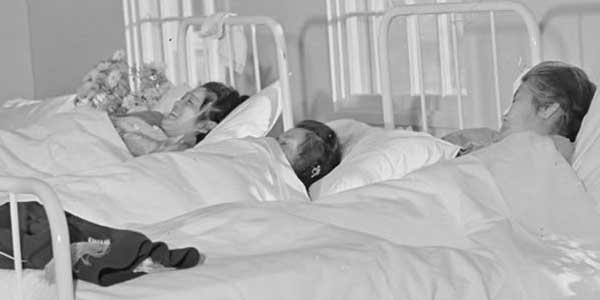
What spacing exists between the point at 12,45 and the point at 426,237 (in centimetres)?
318

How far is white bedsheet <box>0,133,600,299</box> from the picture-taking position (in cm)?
216

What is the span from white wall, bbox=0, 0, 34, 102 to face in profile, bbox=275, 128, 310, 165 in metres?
2.46

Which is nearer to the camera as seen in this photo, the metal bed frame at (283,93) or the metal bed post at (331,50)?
the metal bed frame at (283,93)

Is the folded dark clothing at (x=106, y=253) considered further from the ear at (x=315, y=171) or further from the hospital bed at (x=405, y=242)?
the ear at (x=315, y=171)

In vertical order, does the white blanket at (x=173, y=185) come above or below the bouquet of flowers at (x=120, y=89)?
below

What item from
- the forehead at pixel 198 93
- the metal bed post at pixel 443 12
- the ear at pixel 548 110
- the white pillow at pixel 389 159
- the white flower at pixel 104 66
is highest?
the metal bed post at pixel 443 12

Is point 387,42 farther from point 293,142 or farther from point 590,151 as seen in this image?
point 590,151

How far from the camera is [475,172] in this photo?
2545 mm

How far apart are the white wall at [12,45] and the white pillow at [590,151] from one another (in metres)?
3.14

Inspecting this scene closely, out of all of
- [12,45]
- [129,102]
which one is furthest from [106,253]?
[12,45]

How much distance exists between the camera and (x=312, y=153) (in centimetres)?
299

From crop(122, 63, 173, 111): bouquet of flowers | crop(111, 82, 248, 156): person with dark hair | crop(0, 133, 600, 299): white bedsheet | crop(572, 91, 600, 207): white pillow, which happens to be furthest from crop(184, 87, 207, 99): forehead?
crop(572, 91, 600, 207): white pillow

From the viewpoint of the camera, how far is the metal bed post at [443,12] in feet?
9.12

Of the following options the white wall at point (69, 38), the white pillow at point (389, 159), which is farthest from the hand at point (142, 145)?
the white wall at point (69, 38)
